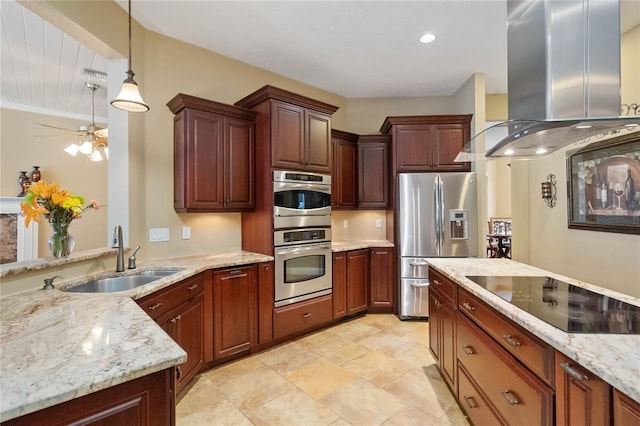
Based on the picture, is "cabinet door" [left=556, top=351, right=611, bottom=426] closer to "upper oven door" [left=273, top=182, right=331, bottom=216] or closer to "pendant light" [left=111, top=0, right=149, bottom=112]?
"upper oven door" [left=273, top=182, right=331, bottom=216]

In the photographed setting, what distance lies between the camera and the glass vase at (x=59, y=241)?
6.55ft

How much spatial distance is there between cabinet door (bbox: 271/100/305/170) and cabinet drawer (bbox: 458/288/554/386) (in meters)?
2.06

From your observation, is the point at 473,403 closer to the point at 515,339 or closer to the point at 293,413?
the point at 515,339

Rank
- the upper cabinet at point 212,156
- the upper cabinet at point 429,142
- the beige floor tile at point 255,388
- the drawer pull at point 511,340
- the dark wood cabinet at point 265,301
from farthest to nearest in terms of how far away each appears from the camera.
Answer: the upper cabinet at point 429,142, the dark wood cabinet at point 265,301, the upper cabinet at point 212,156, the beige floor tile at point 255,388, the drawer pull at point 511,340

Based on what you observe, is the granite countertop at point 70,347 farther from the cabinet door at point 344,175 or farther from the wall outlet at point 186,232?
the cabinet door at point 344,175

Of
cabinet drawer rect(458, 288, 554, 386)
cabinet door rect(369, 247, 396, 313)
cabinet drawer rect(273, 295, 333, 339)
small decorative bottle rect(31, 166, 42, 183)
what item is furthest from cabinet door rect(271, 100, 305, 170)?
small decorative bottle rect(31, 166, 42, 183)

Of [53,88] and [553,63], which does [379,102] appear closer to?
[553,63]

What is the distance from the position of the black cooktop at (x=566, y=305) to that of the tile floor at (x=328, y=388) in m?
0.98

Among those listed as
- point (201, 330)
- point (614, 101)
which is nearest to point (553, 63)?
point (614, 101)

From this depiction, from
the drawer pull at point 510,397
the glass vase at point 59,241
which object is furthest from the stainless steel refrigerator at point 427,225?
the glass vase at point 59,241

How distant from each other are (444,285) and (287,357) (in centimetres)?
160

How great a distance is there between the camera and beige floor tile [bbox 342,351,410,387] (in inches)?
95.3

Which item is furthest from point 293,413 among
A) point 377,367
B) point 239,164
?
point 239,164

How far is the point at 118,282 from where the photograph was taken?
7.20 ft
